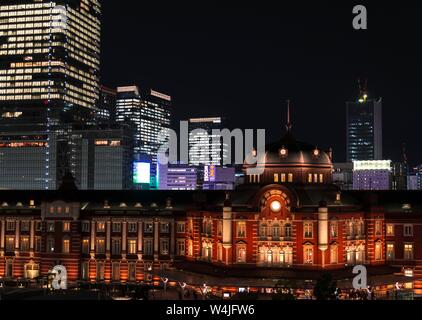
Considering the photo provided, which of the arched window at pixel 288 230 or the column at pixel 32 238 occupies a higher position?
the arched window at pixel 288 230

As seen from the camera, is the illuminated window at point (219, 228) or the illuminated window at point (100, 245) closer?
the illuminated window at point (219, 228)

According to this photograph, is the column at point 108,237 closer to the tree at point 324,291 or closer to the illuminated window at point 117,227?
the illuminated window at point 117,227

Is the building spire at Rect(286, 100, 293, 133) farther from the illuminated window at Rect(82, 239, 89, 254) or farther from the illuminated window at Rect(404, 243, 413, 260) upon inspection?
the illuminated window at Rect(82, 239, 89, 254)

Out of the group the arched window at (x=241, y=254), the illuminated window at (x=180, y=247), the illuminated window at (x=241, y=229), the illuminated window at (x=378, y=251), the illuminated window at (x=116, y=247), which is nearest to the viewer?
the arched window at (x=241, y=254)

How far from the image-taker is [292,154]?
6931cm

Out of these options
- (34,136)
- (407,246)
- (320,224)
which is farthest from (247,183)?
(34,136)

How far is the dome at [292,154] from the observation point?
227 ft

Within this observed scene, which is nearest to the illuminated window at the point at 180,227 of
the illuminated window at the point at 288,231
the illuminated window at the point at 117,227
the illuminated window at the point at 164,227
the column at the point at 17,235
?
the illuminated window at the point at 164,227

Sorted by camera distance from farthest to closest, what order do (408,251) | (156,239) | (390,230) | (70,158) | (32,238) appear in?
(70,158), (32,238), (156,239), (390,230), (408,251)

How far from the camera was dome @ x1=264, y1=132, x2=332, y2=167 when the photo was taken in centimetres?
6906

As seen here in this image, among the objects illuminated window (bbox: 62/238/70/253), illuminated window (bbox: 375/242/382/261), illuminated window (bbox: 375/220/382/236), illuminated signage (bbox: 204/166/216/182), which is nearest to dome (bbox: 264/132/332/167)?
illuminated window (bbox: 375/220/382/236)

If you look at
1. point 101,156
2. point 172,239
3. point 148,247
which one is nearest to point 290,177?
point 172,239

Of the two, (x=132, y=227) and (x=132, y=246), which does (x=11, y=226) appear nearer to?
(x=132, y=227)

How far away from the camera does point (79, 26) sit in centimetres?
18775
